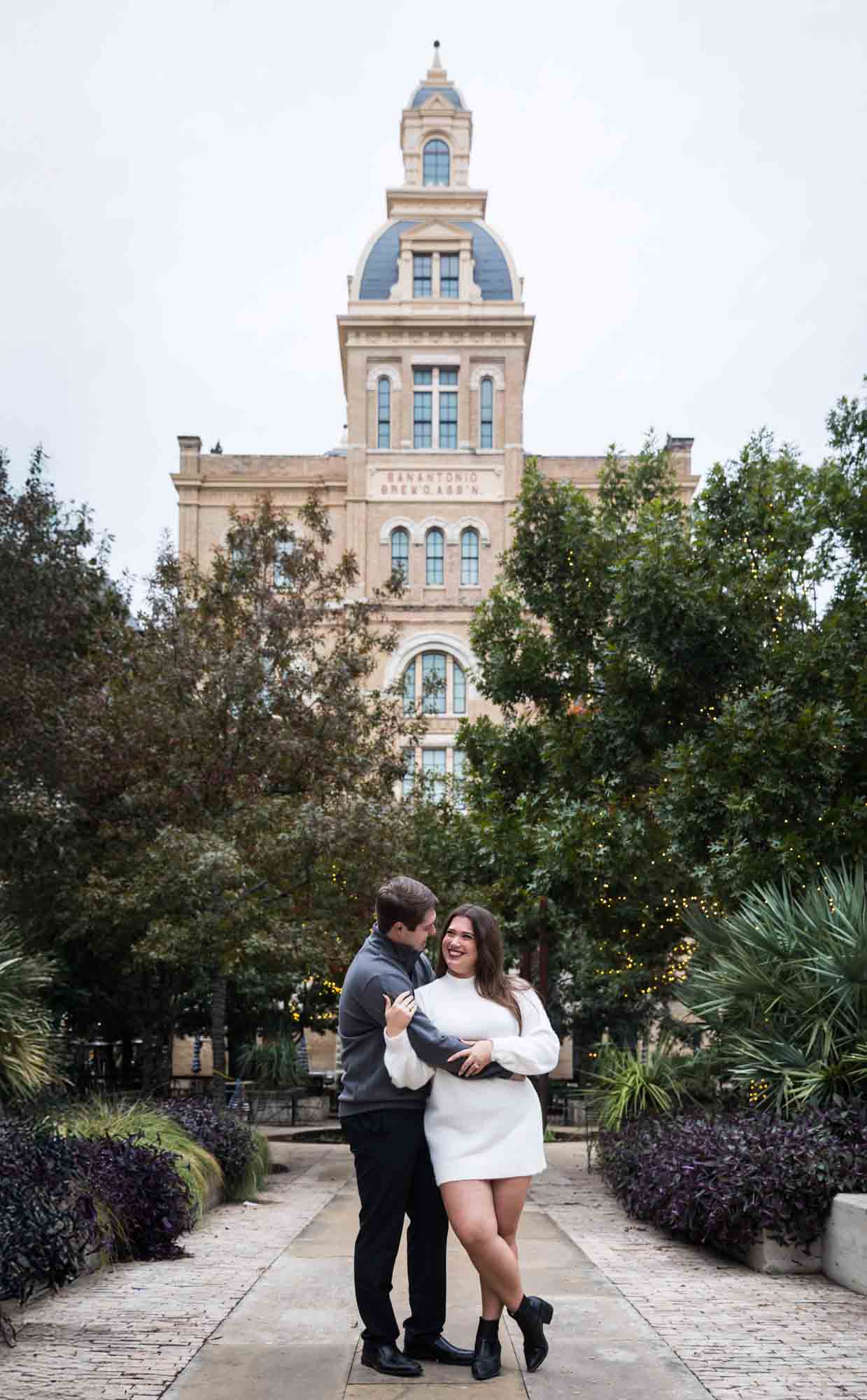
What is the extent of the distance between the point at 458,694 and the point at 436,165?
69.7ft

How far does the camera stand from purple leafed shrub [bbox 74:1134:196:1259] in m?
8.28

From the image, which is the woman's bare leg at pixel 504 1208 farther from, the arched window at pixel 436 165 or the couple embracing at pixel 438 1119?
the arched window at pixel 436 165

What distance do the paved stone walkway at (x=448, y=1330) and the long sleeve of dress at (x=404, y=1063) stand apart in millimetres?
1086

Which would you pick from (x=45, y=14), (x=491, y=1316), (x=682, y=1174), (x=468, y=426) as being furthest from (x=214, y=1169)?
(x=468, y=426)

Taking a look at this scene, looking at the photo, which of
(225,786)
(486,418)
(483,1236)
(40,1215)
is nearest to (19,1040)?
(40,1215)

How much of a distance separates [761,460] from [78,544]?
355 inches

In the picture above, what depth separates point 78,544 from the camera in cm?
1917

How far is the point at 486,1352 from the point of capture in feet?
17.7

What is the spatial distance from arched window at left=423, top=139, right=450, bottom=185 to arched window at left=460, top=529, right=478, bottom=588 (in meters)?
14.6

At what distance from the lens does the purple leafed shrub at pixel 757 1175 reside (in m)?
8.20

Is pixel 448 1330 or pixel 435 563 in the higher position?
pixel 435 563

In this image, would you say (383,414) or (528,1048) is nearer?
(528,1048)

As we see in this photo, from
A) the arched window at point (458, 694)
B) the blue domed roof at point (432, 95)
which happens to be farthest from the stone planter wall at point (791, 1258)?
the blue domed roof at point (432, 95)

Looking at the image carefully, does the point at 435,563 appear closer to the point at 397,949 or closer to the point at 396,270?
the point at 396,270
